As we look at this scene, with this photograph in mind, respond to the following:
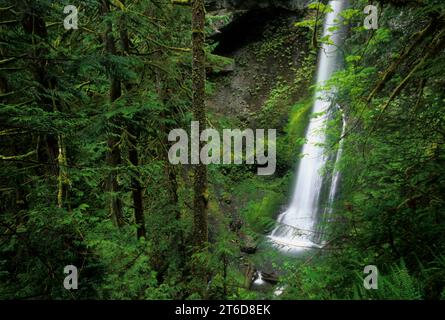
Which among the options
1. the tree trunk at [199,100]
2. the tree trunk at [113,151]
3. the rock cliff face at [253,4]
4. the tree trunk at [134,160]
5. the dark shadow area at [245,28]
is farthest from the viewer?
the dark shadow area at [245,28]

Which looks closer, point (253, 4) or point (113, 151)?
point (113, 151)

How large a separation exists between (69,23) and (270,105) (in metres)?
13.3

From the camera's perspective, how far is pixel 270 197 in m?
5.58

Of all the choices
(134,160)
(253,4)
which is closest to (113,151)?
(134,160)

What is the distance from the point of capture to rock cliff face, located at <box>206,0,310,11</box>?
735 inches

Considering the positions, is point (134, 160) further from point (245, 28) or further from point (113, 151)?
point (245, 28)

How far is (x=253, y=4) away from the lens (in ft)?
61.8

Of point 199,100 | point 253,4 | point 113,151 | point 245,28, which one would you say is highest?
point 253,4

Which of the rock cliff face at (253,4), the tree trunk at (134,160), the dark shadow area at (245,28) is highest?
the rock cliff face at (253,4)

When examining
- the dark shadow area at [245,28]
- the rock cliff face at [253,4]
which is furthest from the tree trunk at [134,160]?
the rock cliff face at [253,4]

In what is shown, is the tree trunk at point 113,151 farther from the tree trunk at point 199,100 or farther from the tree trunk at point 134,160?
the tree trunk at point 199,100

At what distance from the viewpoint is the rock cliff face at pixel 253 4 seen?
18672mm
